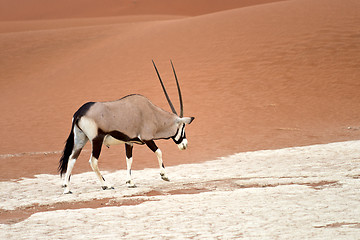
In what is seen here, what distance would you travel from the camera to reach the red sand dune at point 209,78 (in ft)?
49.9

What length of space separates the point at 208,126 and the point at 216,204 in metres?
11.1

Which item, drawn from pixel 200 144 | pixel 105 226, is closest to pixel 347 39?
pixel 200 144

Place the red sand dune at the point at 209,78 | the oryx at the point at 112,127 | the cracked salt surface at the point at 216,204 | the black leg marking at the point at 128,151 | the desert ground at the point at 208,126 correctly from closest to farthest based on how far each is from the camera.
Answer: the cracked salt surface at the point at 216,204 < the desert ground at the point at 208,126 < the oryx at the point at 112,127 < the black leg marking at the point at 128,151 < the red sand dune at the point at 209,78

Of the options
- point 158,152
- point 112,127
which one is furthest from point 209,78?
point 112,127

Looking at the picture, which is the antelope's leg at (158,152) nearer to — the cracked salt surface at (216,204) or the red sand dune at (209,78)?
the cracked salt surface at (216,204)

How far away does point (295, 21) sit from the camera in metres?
26.0

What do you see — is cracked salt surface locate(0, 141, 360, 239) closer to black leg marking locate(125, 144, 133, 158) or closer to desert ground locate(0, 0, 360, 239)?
desert ground locate(0, 0, 360, 239)

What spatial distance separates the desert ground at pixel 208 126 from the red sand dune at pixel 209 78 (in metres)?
0.08

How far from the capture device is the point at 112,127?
26.2ft

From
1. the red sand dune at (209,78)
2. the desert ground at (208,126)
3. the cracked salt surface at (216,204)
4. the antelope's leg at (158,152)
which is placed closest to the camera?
the cracked salt surface at (216,204)

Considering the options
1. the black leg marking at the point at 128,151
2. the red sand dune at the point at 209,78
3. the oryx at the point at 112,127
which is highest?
the oryx at the point at 112,127

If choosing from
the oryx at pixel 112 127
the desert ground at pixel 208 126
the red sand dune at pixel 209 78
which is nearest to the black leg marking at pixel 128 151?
the oryx at pixel 112 127

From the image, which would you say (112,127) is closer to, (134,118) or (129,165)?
(134,118)

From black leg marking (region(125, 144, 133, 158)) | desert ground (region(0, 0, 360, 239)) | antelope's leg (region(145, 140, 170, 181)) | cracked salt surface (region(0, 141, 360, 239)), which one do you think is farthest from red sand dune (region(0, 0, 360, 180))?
antelope's leg (region(145, 140, 170, 181))
